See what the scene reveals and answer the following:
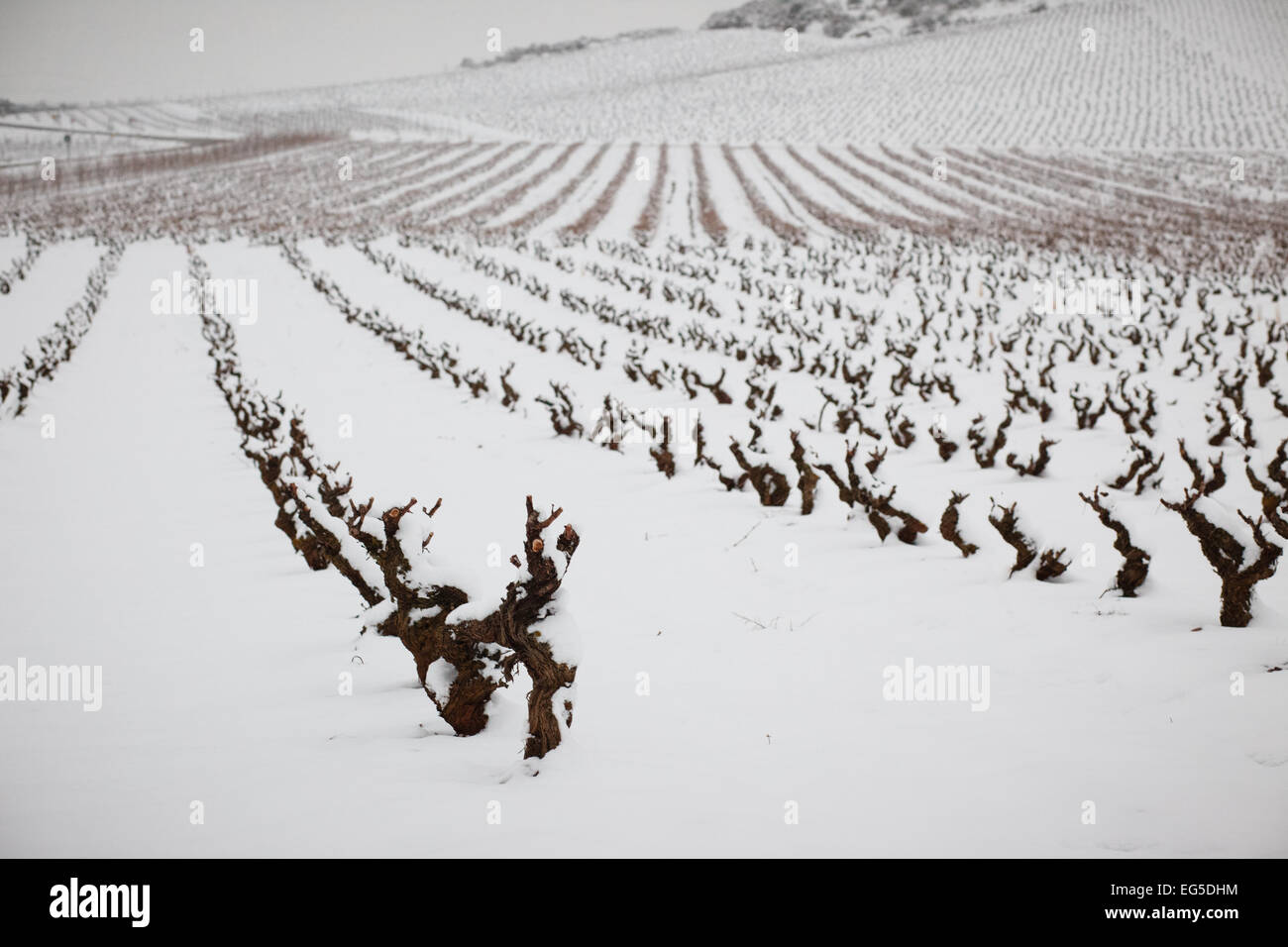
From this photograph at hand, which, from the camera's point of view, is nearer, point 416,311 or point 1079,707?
point 1079,707

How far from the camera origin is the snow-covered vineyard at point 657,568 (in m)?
3.14

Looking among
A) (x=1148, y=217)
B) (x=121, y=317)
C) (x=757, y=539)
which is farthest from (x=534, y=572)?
(x=1148, y=217)

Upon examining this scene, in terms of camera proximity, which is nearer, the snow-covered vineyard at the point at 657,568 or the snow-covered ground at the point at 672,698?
the snow-covered ground at the point at 672,698

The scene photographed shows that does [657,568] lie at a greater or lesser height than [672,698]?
greater

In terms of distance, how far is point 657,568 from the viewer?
672 cm

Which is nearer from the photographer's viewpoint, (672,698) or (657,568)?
(672,698)

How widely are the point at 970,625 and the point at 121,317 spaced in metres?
24.4

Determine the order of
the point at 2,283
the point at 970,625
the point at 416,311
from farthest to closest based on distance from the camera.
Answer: the point at 2,283
the point at 416,311
the point at 970,625

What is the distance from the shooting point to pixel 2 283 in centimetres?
2467

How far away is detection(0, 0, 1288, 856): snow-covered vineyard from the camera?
124 inches

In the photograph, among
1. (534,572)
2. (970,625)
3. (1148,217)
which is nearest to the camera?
(534,572)

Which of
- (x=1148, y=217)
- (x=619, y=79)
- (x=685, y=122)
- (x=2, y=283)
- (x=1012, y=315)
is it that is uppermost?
(x=619, y=79)

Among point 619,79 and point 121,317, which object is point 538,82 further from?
point 121,317

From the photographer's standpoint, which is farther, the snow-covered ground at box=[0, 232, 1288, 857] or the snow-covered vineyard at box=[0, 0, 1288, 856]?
the snow-covered vineyard at box=[0, 0, 1288, 856]
